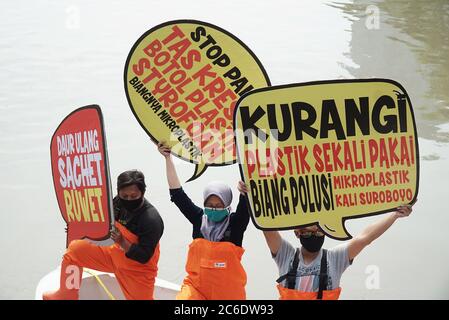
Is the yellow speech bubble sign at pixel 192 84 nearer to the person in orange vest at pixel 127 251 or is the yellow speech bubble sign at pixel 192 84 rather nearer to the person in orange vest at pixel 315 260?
the person in orange vest at pixel 127 251

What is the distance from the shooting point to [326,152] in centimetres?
281

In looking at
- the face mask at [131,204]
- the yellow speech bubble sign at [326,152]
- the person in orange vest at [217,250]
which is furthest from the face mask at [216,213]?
the face mask at [131,204]

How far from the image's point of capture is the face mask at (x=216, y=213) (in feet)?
9.64

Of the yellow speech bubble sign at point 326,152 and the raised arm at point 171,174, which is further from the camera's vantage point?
the raised arm at point 171,174

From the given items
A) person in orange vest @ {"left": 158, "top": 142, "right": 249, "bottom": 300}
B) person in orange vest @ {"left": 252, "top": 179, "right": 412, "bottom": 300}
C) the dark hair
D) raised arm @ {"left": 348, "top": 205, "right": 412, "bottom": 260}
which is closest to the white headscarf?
person in orange vest @ {"left": 158, "top": 142, "right": 249, "bottom": 300}

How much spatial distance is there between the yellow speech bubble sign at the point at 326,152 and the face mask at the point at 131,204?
1.70 ft

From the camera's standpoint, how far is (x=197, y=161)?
3111 millimetres

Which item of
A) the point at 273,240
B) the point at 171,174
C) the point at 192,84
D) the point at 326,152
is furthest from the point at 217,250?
the point at 192,84

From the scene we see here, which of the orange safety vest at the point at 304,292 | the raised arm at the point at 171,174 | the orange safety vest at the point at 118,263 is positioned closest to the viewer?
the orange safety vest at the point at 304,292

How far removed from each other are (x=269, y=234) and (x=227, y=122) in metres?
0.52

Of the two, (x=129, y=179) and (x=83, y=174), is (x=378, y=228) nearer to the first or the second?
(x=129, y=179)

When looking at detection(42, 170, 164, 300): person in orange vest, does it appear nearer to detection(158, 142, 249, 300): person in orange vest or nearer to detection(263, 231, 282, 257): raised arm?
detection(158, 142, 249, 300): person in orange vest
